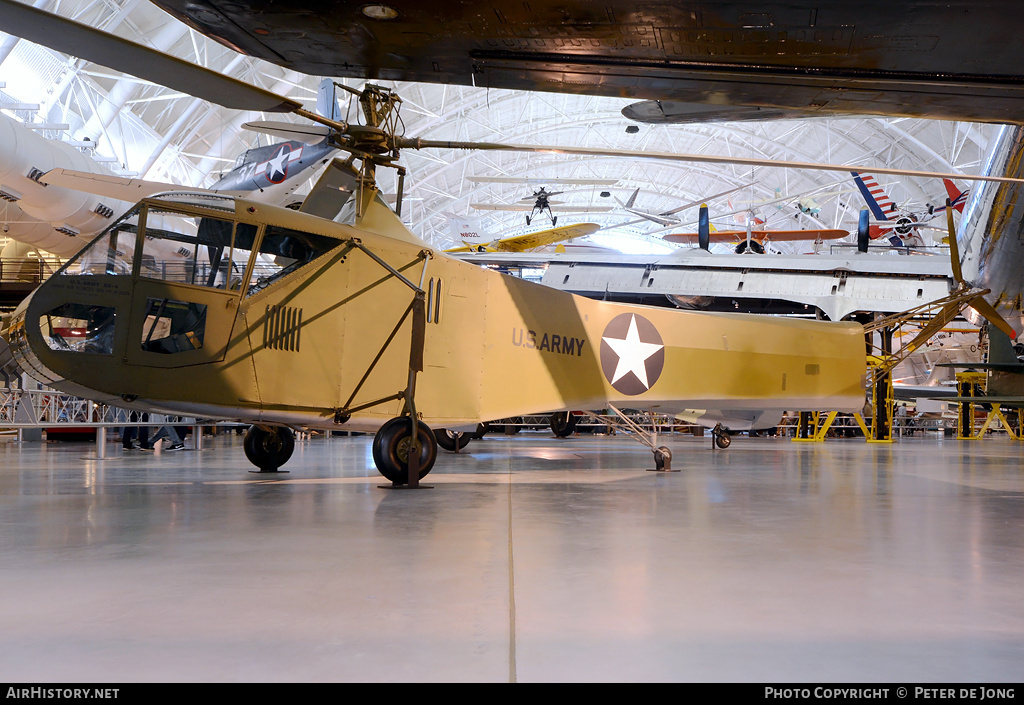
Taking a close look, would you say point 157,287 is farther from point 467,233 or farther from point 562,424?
point 467,233

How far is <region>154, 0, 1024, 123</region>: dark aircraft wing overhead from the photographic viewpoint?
165 inches

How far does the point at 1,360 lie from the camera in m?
9.76

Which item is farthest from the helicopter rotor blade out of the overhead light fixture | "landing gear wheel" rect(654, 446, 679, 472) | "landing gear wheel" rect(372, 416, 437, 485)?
"landing gear wheel" rect(654, 446, 679, 472)

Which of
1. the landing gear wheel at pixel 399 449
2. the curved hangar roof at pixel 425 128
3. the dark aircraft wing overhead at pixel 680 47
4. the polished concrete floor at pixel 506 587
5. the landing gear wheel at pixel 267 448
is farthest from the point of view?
the curved hangar roof at pixel 425 128

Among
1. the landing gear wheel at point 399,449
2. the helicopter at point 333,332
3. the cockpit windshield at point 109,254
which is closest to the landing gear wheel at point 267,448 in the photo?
the helicopter at point 333,332

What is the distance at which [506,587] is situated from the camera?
2.64 meters

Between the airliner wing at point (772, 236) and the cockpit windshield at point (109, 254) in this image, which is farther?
the airliner wing at point (772, 236)

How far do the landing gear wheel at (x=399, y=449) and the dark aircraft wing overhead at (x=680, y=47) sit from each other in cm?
286

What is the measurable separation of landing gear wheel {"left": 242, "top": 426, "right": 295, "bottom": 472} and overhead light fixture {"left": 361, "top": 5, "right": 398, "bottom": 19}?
467 centimetres

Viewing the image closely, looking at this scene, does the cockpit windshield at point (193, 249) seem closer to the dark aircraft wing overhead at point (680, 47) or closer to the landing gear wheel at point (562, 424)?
the dark aircraft wing overhead at point (680, 47)

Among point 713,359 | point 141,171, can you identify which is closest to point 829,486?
point 713,359

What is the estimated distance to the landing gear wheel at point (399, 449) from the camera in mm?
6125

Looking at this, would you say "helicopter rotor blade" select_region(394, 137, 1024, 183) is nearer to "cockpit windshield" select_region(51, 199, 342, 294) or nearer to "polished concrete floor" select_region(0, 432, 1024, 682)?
"cockpit windshield" select_region(51, 199, 342, 294)

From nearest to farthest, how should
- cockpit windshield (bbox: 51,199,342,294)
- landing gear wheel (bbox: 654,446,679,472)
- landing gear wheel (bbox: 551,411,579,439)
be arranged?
1. cockpit windshield (bbox: 51,199,342,294)
2. landing gear wheel (bbox: 654,446,679,472)
3. landing gear wheel (bbox: 551,411,579,439)
